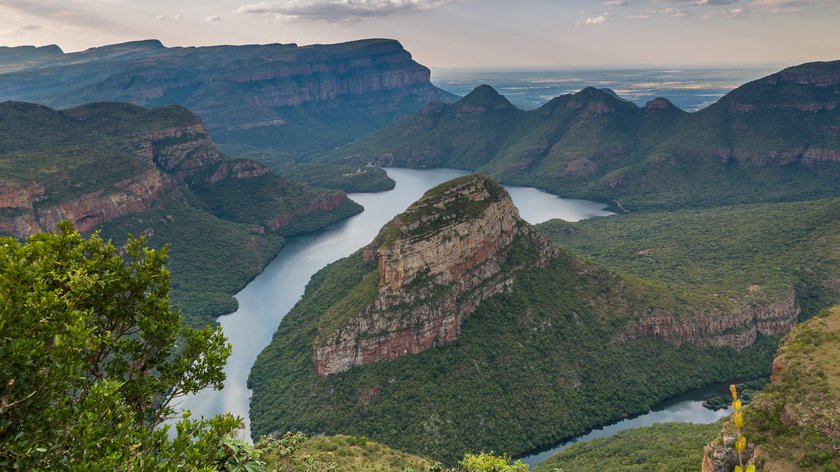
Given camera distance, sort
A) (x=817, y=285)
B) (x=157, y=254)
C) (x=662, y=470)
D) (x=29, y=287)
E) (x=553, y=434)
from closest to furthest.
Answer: (x=29, y=287)
(x=157, y=254)
(x=662, y=470)
(x=553, y=434)
(x=817, y=285)

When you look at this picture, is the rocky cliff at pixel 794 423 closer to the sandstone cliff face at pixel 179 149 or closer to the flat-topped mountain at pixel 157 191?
the flat-topped mountain at pixel 157 191

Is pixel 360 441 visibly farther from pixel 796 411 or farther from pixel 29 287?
pixel 29 287

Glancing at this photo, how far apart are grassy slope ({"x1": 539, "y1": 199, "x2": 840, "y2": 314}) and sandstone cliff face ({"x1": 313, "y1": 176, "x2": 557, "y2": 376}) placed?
159 feet

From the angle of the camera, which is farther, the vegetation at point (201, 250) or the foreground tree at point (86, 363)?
the vegetation at point (201, 250)

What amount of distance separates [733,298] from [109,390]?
11193 cm

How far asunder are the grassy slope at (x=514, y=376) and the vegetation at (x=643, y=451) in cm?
712

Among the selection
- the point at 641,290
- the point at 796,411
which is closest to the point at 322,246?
the point at 641,290

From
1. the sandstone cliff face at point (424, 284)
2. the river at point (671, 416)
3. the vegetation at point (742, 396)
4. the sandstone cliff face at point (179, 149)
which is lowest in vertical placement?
the river at point (671, 416)

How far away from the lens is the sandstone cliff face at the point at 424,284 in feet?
266

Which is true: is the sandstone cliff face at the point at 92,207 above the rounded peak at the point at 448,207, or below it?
below

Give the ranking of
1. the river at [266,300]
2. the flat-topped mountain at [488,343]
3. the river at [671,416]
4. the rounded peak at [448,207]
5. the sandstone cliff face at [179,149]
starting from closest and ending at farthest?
1. the river at [671,416]
2. the flat-topped mountain at [488,343]
3. the rounded peak at [448,207]
4. the river at [266,300]
5. the sandstone cliff face at [179,149]

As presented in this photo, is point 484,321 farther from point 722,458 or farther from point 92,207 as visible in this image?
point 92,207

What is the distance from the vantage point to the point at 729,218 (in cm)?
15500

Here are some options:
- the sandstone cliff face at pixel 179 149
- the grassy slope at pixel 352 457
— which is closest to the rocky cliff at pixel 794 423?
the grassy slope at pixel 352 457
